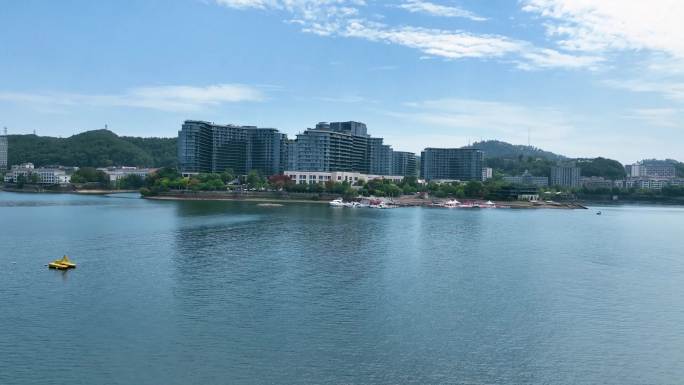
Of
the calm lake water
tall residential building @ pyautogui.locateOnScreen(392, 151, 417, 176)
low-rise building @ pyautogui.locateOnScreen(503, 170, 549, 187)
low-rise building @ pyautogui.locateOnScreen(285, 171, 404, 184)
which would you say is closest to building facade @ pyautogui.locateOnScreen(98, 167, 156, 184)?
low-rise building @ pyautogui.locateOnScreen(285, 171, 404, 184)

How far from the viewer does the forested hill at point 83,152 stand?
124188mm

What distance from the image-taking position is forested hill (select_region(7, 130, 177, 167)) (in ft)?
407

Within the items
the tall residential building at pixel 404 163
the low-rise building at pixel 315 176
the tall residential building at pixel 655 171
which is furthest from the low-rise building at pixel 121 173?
the tall residential building at pixel 655 171

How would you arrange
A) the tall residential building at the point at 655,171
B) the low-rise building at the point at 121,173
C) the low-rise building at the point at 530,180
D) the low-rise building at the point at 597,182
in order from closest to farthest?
the low-rise building at the point at 121,173 < the low-rise building at the point at 597,182 < the low-rise building at the point at 530,180 < the tall residential building at the point at 655,171

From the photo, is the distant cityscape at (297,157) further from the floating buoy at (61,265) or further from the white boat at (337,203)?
the floating buoy at (61,265)

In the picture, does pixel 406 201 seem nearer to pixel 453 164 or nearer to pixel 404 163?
pixel 453 164

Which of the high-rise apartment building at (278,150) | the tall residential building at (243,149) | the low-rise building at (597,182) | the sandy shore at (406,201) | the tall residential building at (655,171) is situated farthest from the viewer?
the tall residential building at (655,171)

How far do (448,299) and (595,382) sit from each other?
6.48 metres

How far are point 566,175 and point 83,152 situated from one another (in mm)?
113036

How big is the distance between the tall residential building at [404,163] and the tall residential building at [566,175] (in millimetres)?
34338

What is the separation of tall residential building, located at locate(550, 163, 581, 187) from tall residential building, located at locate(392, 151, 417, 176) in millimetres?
34338

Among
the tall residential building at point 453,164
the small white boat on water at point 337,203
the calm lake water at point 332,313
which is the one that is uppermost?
the tall residential building at point 453,164

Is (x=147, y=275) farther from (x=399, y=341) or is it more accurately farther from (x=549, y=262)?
(x=549, y=262)

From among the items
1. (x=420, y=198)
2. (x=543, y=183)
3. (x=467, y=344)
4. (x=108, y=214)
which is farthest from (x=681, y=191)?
(x=467, y=344)
